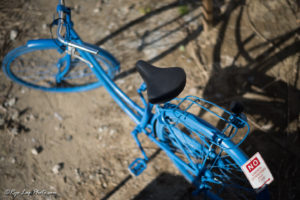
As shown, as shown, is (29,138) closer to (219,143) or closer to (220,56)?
(219,143)

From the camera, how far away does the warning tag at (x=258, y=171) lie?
144 cm

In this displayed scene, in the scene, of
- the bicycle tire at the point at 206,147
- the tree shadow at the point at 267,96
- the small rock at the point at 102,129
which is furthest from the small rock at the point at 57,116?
the tree shadow at the point at 267,96

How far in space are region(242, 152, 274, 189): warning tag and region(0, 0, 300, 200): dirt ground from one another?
871 millimetres

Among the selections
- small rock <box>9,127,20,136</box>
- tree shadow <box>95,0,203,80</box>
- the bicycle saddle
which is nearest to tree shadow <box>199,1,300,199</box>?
tree shadow <box>95,0,203,80</box>

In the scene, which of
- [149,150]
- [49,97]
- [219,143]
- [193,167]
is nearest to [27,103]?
[49,97]

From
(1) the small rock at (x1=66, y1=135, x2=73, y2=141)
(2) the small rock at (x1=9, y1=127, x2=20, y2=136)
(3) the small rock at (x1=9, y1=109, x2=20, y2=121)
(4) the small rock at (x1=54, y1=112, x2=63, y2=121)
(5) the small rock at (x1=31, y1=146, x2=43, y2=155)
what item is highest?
(3) the small rock at (x1=9, y1=109, x2=20, y2=121)

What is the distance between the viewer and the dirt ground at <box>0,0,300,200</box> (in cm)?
235

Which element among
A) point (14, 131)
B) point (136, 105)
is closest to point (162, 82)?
point (136, 105)

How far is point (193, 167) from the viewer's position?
197cm

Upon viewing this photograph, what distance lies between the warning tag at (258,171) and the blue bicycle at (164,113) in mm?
78

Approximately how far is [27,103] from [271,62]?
2.88 m

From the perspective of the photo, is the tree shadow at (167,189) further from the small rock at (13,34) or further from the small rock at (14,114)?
the small rock at (13,34)

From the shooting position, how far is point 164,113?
1895mm

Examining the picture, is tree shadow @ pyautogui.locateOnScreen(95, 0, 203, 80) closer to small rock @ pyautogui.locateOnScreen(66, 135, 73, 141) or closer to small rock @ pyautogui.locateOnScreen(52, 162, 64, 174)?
small rock @ pyautogui.locateOnScreen(66, 135, 73, 141)
